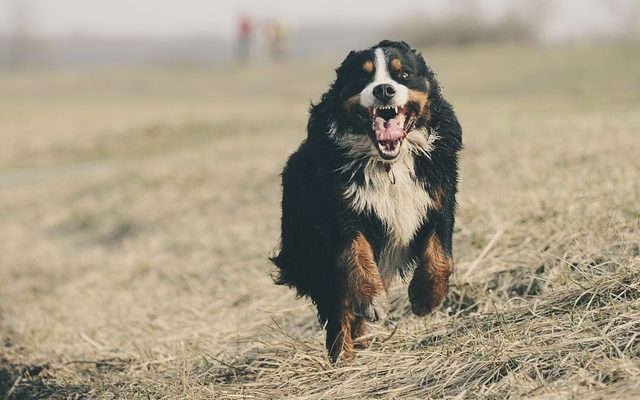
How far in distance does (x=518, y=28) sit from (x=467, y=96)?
2360cm

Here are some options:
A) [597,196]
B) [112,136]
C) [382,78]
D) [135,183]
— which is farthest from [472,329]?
[112,136]

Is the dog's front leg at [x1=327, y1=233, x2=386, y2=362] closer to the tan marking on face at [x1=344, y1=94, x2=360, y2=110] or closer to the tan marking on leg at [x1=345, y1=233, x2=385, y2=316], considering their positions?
the tan marking on leg at [x1=345, y1=233, x2=385, y2=316]

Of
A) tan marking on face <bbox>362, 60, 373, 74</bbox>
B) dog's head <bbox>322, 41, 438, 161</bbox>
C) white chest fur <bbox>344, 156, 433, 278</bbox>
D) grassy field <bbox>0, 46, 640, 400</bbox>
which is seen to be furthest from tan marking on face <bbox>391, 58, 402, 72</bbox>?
grassy field <bbox>0, 46, 640, 400</bbox>

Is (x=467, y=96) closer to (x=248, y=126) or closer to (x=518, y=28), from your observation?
(x=248, y=126)

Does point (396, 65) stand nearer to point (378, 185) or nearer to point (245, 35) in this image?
point (378, 185)

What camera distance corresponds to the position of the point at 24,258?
11.3 m

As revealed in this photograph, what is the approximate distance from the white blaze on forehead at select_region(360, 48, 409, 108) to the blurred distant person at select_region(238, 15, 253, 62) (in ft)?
164

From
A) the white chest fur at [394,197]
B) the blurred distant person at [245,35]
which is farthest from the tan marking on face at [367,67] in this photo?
the blurred distant person at [245,35]

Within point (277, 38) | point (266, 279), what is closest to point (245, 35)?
point (277, 38)

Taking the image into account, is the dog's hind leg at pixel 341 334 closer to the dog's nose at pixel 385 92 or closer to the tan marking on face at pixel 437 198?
the tan marking on face at pixel 437 198

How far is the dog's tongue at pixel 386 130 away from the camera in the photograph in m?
4.52

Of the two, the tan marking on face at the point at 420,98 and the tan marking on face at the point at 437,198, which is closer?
the tan marking on face at the point at 420,98

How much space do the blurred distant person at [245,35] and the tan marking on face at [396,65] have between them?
50.1 meters

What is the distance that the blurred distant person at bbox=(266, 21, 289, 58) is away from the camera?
56.2 metres
